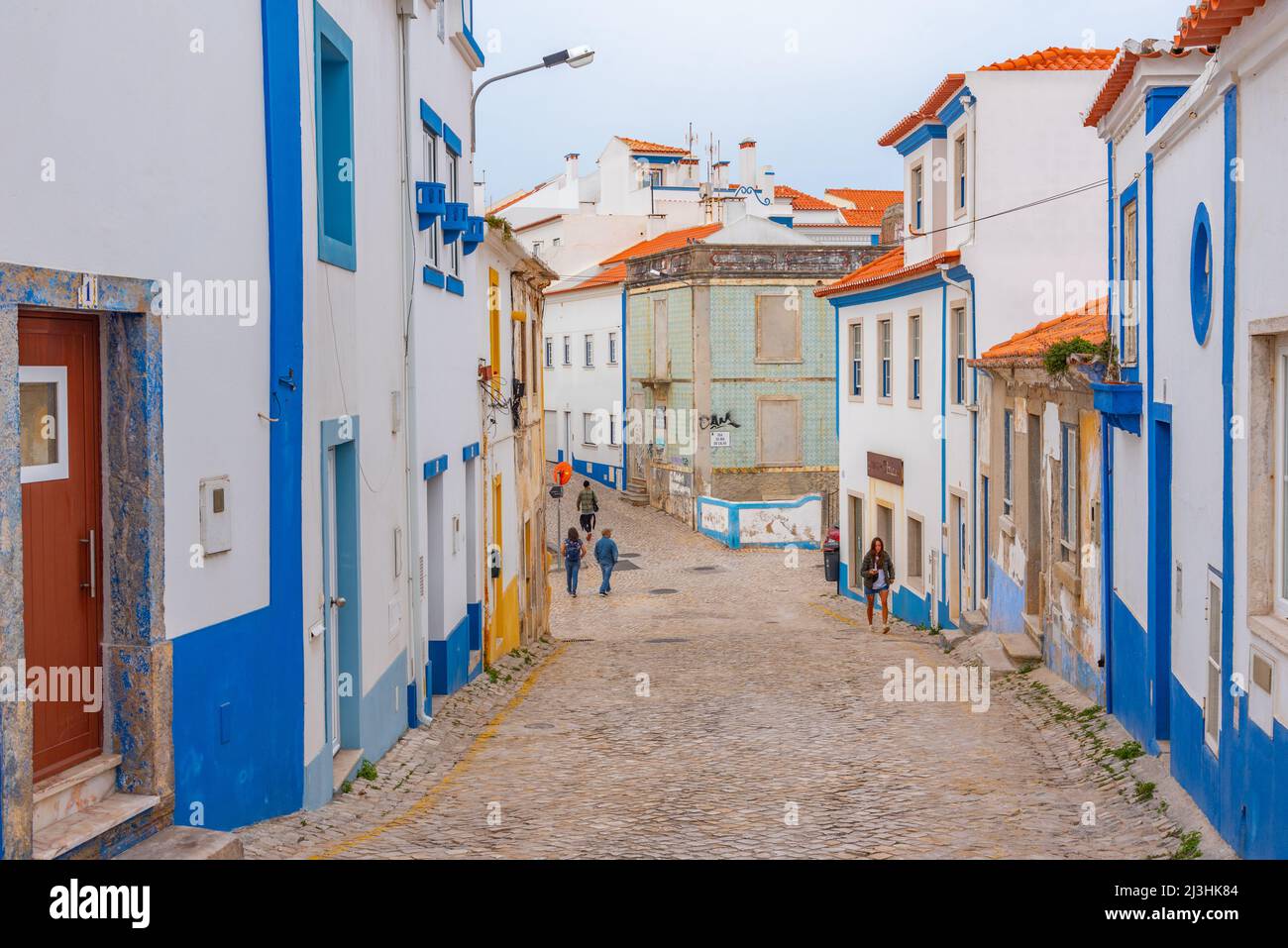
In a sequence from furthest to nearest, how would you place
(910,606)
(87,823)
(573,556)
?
(573,556)
(910,606)
(87,823)

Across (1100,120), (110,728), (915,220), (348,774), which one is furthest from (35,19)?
(915,220)

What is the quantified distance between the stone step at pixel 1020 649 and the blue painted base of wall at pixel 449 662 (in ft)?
21.0

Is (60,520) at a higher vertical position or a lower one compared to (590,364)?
lower

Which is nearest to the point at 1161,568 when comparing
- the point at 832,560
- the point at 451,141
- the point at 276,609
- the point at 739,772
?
the point at 739,772

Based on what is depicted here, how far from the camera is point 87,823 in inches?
242

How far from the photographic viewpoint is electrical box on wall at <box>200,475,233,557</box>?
719 centimetres

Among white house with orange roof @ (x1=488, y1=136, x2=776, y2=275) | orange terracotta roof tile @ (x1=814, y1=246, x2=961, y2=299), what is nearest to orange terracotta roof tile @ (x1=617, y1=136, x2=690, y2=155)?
white house with orange roof @ (x1=488, y1=136, x2=776, y2=275)

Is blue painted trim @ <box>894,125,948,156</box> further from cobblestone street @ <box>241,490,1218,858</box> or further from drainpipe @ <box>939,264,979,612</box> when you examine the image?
cobblestone street @ <box>241,490,1218,858</box>

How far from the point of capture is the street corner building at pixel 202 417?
5914 mm

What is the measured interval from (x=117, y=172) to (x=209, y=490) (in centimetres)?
174

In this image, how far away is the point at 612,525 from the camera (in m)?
41.6

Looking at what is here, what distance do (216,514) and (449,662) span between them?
7235 millimetres

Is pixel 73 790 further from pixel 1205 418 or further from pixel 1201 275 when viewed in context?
pixel 1201 275

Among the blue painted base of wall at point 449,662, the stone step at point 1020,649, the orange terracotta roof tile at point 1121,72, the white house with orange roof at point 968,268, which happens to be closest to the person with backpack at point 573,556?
the white house with orange roof at point 968,268
